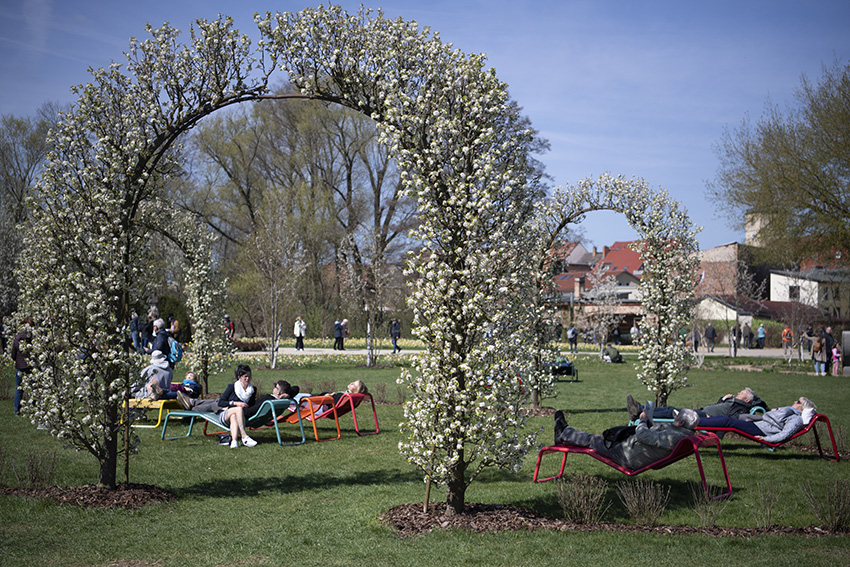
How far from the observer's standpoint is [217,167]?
127 feet

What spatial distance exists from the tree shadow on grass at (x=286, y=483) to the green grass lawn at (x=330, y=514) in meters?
0.02

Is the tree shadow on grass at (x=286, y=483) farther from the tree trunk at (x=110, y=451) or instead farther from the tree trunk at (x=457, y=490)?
the tree trunk at (x=457, y=490)

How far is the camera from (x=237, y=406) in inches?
368

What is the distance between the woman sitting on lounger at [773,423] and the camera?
8.38 metres

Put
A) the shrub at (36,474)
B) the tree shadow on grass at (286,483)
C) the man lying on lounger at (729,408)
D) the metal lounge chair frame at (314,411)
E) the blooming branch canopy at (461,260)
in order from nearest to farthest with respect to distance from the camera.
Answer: the blooming branch canopy at (461,260)
the shrub at (36,474)
the tree shadow on grass at (286,483)
the man lying on lounger at (729,408)
the metal lounge chair frame at (314,411)

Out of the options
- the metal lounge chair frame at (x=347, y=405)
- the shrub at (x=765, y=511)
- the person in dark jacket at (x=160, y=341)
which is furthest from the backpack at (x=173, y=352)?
the shrub at (x=765, y=511)

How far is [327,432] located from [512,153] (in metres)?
6.52

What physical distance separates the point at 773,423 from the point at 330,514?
5878 mm

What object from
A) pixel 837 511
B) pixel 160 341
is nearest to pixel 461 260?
pixel 837 511

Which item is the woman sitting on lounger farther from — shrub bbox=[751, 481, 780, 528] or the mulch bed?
the mulch bed

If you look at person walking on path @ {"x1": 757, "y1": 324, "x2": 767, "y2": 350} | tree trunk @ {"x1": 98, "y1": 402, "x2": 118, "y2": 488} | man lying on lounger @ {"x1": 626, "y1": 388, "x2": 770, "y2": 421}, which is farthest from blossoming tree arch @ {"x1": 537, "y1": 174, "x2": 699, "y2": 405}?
person walking on path @ {"x1": 757, "y1": 324, "x2": 767, "y2": 350}

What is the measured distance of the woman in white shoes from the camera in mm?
9305

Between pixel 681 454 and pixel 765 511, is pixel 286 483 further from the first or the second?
pixel 765 511

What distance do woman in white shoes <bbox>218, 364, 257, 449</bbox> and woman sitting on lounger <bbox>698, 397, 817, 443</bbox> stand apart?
19.7ft
